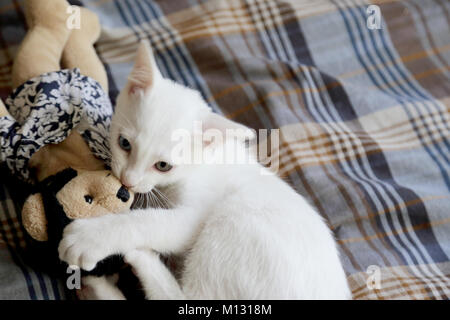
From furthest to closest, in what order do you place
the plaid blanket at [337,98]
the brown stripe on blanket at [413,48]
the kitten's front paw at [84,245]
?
the brown stripe on blanket at [413,48]
the plaid blanket at [337,98]
the kitten's front paw at [84,245]

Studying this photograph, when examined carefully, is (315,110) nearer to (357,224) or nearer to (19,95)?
(357,224)

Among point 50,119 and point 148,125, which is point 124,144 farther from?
point 50,119

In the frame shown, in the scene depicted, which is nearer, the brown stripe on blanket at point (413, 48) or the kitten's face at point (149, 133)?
the kitten's face at point (149, 133)

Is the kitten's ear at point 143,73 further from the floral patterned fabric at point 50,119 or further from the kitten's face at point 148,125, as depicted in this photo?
the floral patterned fabric at point 50,119

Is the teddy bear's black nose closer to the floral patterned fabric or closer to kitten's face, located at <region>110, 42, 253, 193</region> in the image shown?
kitten's face, located at <region>110, 42, 253, 193</region>

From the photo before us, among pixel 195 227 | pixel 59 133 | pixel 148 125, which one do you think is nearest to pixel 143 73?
pixel 148 125

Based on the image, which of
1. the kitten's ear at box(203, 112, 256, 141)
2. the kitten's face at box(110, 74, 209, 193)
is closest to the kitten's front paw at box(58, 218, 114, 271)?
the kitten's face at box(110, 74, 209, 193)

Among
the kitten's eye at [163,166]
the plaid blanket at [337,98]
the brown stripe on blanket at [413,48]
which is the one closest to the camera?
the kitten's eye at [163,166]

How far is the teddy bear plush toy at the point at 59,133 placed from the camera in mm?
1081

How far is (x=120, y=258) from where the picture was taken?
111 cm

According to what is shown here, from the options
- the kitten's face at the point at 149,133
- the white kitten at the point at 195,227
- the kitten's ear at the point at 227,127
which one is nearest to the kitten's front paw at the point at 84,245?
the white kitten at the point at 195,227

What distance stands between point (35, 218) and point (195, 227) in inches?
13.9

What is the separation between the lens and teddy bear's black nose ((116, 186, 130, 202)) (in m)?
1.10

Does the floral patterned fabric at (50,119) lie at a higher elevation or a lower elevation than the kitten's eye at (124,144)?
higher
